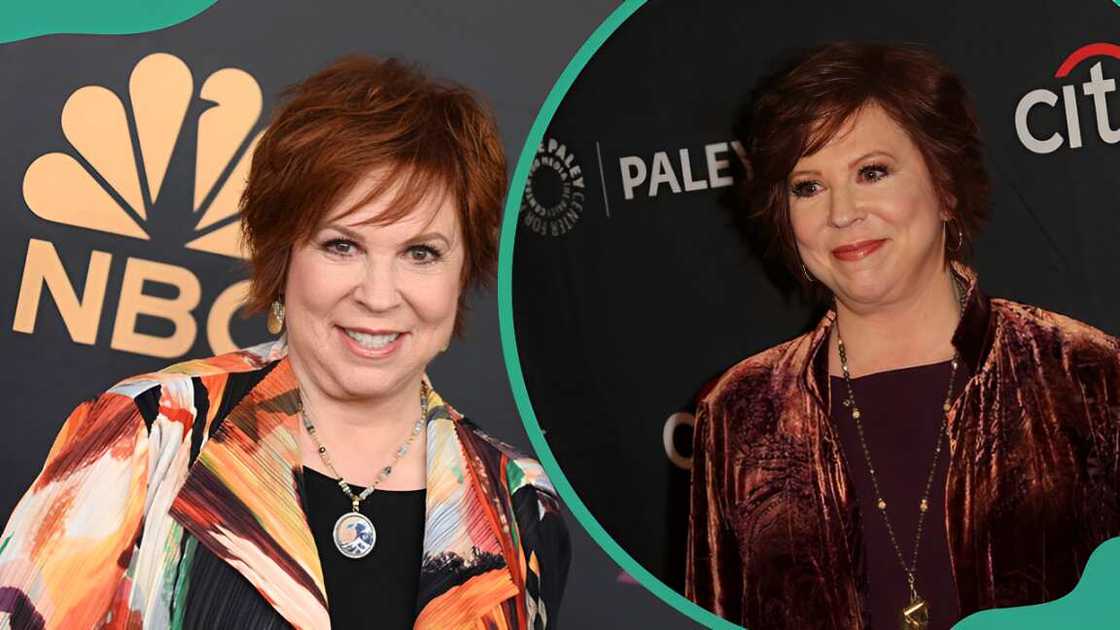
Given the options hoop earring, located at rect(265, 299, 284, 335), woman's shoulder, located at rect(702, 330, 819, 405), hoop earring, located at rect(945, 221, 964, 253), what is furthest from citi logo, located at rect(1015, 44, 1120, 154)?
hoop earring, located at rect(265, 299, 284, 335)

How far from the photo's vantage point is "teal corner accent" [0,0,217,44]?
8.34 feet

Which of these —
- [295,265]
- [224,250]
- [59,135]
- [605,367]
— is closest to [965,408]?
[605,367]

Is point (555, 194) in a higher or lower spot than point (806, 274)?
higher

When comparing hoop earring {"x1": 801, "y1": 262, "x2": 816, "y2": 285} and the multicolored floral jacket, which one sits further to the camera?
hoop earring {"x1": 801, "y1": 262, "x2": 816, "y2": 285}

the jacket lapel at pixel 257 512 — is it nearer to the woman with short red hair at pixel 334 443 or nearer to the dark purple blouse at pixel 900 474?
the woman with short red hair at pixel 334 443

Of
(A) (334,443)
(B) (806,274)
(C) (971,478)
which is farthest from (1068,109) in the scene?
(A) (334,443)

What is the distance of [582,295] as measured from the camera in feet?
9.04

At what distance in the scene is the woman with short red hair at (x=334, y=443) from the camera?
1.85 metres

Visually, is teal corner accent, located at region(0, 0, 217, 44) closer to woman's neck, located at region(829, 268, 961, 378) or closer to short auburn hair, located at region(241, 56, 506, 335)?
short auburn hair, located at region(241, 56, 506, 335)

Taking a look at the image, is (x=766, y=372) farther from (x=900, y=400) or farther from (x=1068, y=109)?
(x=1068, y=109)

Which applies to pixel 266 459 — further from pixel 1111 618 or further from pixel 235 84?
pixel 1111 618

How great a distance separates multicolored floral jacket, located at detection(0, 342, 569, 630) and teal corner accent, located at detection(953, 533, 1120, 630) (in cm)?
93

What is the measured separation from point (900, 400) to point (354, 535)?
3.81ft

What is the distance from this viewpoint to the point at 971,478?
2551 millimetres
